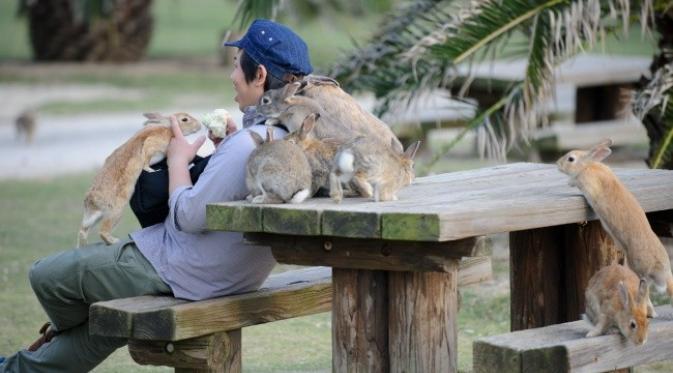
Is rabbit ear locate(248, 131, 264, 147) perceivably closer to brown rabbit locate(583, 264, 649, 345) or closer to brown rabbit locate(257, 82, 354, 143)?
brown rabbit locate(257, 82, 354, 143)

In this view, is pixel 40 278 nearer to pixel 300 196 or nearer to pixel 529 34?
pixel 300 196

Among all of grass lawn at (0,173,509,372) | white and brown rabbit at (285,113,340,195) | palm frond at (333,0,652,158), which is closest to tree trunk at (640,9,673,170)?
palm frond at (333,0,652,158)

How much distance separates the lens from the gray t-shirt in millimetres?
4590

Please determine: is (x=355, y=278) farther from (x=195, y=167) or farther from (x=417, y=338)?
(x=195, y=167)

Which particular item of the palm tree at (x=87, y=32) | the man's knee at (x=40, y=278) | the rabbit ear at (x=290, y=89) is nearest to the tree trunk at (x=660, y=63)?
the rabbit ear at (x=290, y=89)

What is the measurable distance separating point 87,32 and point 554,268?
19.1 meters

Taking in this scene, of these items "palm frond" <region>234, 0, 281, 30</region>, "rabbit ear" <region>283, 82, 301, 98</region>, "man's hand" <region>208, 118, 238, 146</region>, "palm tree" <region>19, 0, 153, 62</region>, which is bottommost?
"man's hand" <region>208, 118, 238, 146</region>

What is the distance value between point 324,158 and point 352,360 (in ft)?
2.35

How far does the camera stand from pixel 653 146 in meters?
8.26

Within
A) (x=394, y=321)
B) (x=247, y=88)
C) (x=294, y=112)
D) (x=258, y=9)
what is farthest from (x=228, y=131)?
(x=258, y=9)

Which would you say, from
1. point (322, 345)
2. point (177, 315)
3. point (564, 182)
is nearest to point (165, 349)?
point (177, 315)

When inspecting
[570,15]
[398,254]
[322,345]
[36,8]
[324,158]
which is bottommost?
[322,345]

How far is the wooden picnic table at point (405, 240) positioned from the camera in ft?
13.4

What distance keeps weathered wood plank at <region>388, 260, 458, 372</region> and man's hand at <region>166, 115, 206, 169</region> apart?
36.8 inches
